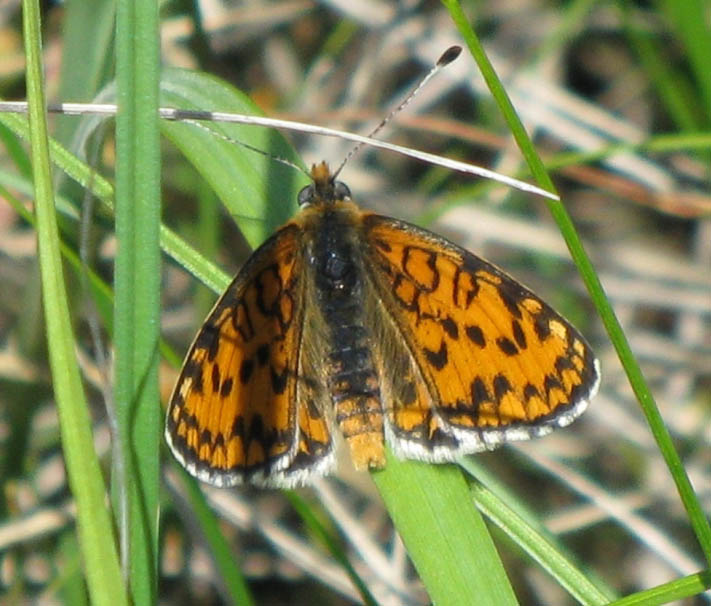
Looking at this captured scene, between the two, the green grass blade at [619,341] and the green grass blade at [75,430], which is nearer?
the green grass blade at [75,430]

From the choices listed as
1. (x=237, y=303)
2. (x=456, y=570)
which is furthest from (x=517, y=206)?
(x=456, y=570)

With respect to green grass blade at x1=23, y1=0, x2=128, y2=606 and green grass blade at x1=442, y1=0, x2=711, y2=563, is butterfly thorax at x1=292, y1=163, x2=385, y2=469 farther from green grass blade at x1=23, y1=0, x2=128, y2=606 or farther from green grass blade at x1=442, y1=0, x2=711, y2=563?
green grass blade at x1=23, y1=0, x2=128, y2=606

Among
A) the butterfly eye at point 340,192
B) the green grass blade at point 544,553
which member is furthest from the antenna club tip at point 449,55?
the green grass blade at point 544,553

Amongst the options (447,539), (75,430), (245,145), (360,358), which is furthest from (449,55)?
(75,430)

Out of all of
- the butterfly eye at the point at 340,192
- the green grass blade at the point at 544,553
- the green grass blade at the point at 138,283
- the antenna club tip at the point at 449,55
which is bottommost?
the green grass blade at the point at 544,553

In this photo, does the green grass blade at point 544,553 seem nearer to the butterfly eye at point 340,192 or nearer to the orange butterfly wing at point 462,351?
the orange butterfly wing at point 462,351

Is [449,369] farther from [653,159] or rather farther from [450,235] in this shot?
[653,159]
